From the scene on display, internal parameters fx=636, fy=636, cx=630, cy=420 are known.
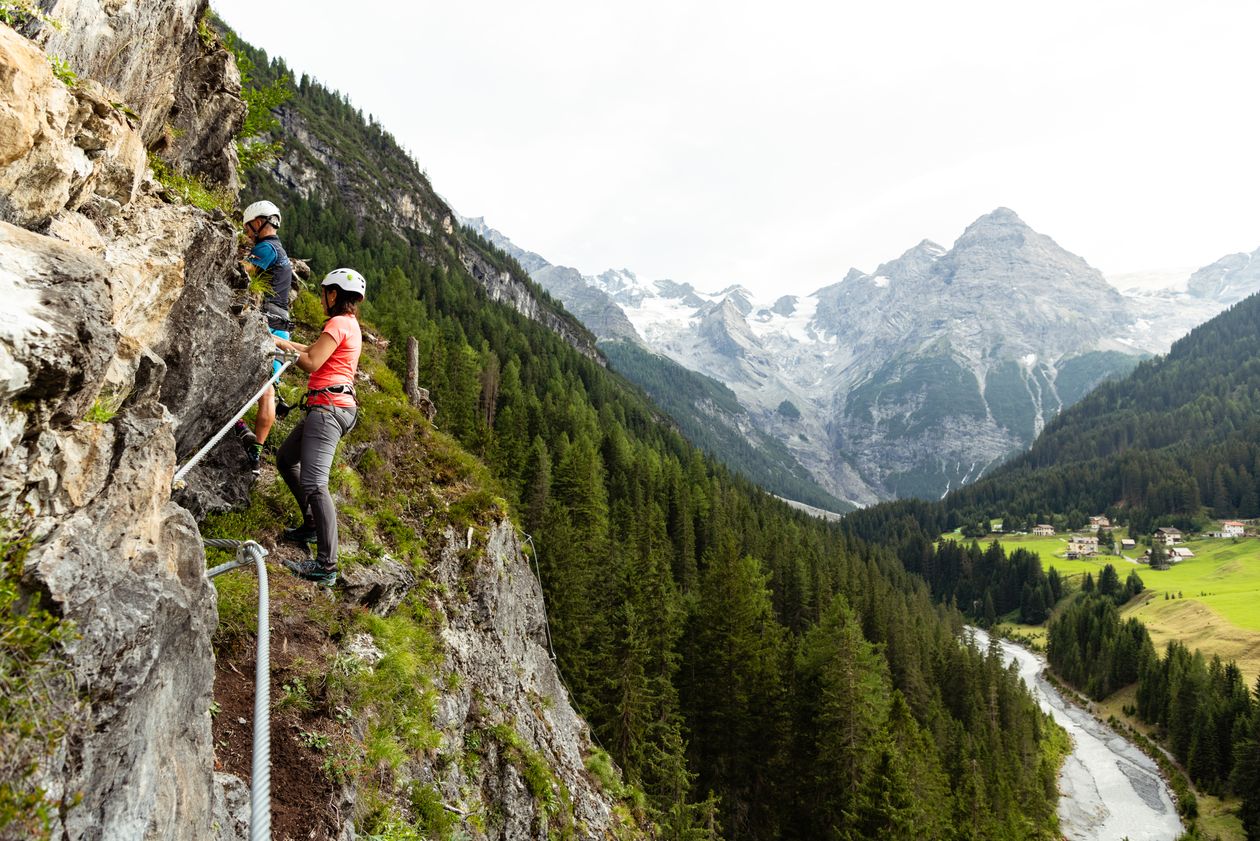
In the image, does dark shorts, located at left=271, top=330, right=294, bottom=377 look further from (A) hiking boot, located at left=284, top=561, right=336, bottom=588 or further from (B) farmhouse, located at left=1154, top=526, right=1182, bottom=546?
(B) farmhouse, located at left=1154, top=526, right=1182, bottom=546

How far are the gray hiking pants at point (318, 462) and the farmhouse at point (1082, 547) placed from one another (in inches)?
8013

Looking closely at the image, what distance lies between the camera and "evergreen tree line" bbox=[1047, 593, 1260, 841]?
204 feet

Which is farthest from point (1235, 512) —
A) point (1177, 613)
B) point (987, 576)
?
point (1177, 613)

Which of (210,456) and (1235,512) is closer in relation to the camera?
(210,456)

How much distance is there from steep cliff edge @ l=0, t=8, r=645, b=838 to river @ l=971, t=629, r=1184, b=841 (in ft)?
242

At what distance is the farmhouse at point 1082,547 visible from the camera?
6663 inches

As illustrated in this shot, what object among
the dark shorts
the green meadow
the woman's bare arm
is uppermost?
the dark shorts

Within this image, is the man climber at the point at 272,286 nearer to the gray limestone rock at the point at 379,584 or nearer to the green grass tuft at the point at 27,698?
the gray limestone rock at the point at 379,584

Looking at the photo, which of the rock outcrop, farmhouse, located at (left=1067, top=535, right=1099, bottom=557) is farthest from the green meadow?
the rock outcrop

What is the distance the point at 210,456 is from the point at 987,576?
588 feet

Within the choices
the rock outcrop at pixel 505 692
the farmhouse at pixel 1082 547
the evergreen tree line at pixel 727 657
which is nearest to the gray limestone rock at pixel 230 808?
the rock outcrop at pixel 505 692

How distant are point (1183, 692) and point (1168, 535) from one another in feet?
Result: 407

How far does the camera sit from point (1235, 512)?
178 metres

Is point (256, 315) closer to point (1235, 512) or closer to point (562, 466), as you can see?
point (562, 466)
